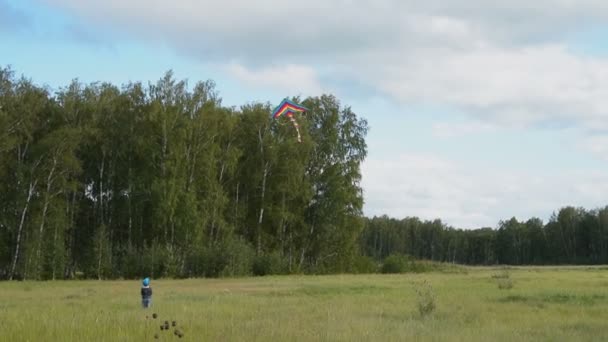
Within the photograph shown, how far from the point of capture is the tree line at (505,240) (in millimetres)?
138875

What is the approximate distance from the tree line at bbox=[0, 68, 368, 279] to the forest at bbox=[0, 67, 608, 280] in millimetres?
110

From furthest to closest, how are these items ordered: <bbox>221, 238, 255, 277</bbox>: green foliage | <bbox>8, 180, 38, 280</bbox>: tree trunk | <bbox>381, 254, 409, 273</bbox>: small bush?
1. <bbox>381, 254, 409, 273</bbox>: small bush
2. <bbox>221, 238, 255, 277</bbox>: green foliage
3. <bbox>8, 180, 38, 280</bbox>: tree trunk

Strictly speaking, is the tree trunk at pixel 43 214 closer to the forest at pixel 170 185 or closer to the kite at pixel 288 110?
the forest at pixel 170 185

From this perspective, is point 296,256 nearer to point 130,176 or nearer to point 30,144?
point 130,176

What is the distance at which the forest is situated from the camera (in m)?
50.0

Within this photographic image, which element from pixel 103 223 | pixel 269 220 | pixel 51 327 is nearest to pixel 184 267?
pixel 103 223

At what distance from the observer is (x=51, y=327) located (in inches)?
526

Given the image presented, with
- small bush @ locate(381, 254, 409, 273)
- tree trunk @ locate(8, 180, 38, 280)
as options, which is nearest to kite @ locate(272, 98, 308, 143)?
small bush @ locate(381, 254, 409, 273)

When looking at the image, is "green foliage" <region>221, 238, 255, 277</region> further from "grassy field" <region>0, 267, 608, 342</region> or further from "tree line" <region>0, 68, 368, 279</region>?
"grassy field" <region>0, 267, 608, 342</region>

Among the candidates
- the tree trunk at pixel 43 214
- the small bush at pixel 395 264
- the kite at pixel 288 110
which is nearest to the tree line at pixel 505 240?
the small bush at pixel 395 264

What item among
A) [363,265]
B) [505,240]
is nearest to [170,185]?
[363,265]

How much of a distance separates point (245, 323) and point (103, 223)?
138ft

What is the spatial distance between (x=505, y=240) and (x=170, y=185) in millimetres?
121551

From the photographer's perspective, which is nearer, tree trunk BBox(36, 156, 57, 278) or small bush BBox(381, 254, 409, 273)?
tree trunk BBox(36, 156, 57, 278)
